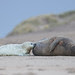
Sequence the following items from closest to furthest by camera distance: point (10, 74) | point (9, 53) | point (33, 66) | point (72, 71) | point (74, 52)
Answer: point (10, 74) < point (72, 71) < point (33, 66) < point (74, 52) < point (9, 53)

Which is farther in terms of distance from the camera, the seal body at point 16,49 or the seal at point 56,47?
the seal body at point 16,49

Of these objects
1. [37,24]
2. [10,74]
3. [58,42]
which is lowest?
[10,74]

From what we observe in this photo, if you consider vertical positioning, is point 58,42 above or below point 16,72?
above

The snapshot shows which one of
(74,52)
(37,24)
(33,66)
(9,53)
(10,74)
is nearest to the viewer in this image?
(10,74)

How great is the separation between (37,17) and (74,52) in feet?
155

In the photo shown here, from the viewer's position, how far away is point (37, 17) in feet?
177

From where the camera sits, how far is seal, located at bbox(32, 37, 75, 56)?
681 cm

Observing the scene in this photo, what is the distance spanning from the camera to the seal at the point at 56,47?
22.3ft

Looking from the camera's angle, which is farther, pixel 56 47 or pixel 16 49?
pixel 16 49

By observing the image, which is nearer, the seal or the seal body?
the seal

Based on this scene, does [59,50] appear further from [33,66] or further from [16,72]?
[16,72]

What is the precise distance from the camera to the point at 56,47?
6926 millimetres

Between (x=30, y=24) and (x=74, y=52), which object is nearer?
(x=74, y=52)

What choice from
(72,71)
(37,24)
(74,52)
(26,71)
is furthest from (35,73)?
(37,24)
